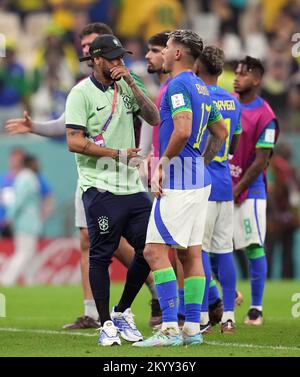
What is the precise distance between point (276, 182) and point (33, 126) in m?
9.41

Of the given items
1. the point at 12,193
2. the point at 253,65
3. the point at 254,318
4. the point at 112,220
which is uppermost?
the point at 253,65

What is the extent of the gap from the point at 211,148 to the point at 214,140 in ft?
0.40

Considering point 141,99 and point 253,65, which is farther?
point 253,65

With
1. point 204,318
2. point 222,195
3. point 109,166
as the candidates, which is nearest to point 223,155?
point 222,195

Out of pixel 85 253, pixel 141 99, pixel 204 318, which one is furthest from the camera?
A: pixel 85 253

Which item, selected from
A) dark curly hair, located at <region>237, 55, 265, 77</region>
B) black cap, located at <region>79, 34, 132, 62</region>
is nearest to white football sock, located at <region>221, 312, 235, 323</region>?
dark curly hair, located at <region>237, 55, 265, 77</region>

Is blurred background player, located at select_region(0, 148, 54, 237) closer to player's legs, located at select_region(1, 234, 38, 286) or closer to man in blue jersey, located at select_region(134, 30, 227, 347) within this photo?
player's legs, located at select_region(1, 234, 38, 286)

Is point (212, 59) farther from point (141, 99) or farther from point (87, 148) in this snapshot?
point (87, 148)

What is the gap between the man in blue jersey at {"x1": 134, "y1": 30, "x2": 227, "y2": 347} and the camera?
27.9ft

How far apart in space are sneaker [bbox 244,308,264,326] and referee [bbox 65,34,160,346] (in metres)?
2.04

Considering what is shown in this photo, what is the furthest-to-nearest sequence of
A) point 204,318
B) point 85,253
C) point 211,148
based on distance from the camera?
point 85,253 < point 204,318 < point 211,148

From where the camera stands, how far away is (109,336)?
8.75m

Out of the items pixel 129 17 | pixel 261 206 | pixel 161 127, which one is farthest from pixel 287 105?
pixel 161 127

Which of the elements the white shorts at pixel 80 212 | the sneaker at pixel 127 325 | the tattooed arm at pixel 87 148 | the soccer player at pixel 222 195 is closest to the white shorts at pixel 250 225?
the soccer player at pixel 222 195
